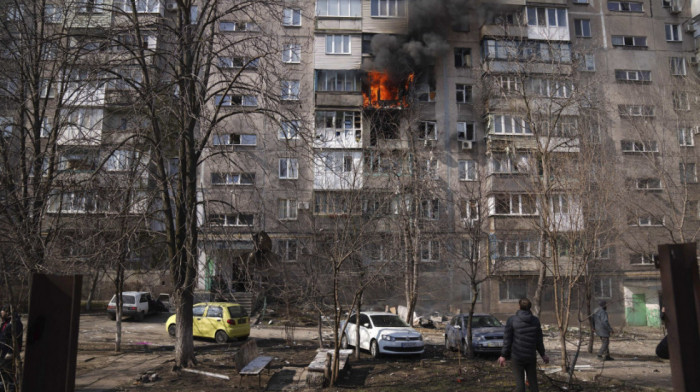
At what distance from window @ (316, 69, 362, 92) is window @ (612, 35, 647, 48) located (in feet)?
65.8

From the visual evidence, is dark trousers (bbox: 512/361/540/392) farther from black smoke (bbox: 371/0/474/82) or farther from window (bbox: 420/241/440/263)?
black smoke (bbox: 371/0/474/82)

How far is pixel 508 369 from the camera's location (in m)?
13.1

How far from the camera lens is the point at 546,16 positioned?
3416 centimetres

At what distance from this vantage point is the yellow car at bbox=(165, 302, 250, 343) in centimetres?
1969

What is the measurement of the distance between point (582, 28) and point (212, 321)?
110 ft

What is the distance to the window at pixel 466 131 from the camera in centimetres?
3419

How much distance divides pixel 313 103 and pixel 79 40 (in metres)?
22.2

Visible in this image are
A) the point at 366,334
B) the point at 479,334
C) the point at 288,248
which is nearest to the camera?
the point at 479,334

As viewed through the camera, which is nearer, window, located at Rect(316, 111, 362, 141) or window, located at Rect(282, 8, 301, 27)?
window, located at Rect(282, 8, 301, 27)

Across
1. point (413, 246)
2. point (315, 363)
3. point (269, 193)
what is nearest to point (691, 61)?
point (413, 246)

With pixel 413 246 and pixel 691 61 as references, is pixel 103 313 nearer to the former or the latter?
pixel 413 246

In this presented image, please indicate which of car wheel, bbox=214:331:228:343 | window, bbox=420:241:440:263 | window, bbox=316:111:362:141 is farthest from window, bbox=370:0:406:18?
car wheel, bbox=214:331:228:343

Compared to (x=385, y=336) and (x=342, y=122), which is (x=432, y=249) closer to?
(x=342, y=122)

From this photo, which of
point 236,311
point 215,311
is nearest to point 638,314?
point 236,311
